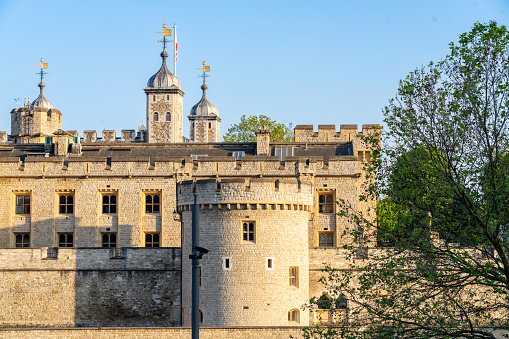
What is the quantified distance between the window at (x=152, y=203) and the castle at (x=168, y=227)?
0.20ft

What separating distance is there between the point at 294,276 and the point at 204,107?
61.6 metres

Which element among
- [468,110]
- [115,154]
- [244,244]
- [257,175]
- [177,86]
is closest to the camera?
[468,110]

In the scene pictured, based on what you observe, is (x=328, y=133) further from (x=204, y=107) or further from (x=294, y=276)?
(x=204, y=107)

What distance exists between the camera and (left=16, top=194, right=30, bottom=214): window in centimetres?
A: 4538

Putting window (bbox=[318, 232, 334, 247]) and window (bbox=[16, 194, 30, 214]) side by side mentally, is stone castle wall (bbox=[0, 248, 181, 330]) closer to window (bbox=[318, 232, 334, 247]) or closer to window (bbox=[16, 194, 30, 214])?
window (bbox=[16, 194, 30, 214])

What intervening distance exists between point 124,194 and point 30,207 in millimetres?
4929

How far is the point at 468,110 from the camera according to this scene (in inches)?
945

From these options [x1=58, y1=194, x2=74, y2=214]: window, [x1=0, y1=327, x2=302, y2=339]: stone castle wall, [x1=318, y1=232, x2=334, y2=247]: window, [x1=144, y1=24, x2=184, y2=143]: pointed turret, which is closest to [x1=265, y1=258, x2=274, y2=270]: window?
[x1=0, y1=327, x2=302, y2=339]: stone castle wall

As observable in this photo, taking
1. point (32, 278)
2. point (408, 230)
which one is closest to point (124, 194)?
point (32, 278)

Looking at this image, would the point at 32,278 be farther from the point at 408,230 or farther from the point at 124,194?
the point at 408,230

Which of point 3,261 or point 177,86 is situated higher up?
point 177,86

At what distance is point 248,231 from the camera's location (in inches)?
1310

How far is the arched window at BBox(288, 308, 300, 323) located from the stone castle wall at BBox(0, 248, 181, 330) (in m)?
5.76

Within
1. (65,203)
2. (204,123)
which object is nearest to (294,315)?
(65,203)
